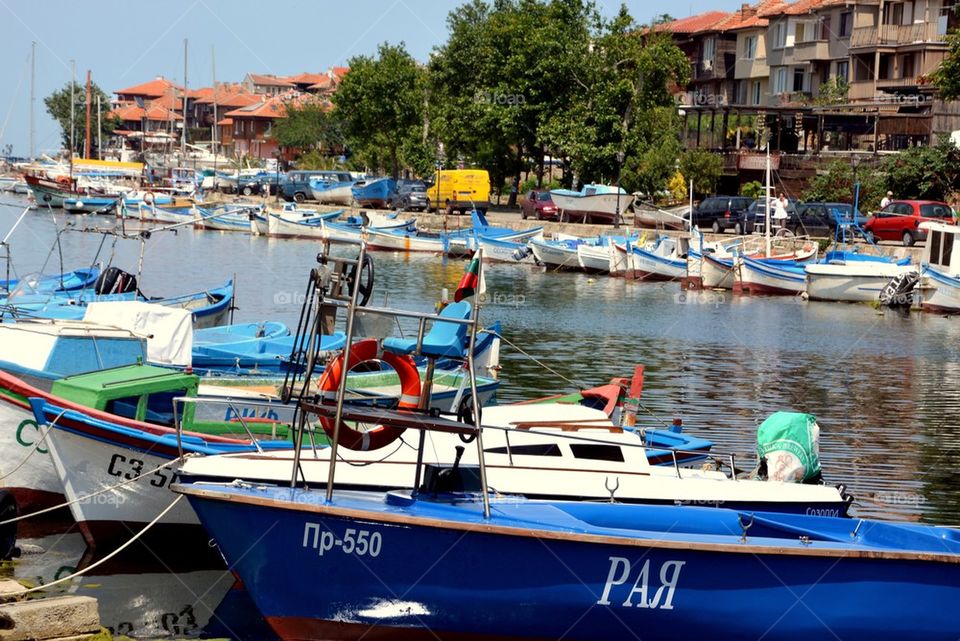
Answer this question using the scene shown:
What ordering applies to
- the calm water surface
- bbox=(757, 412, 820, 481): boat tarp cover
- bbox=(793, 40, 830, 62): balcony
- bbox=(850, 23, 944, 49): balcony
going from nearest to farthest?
bbox=(757, 412, 820, 481): boat tarp cover < the calm water surface < bbox=(850, 23, 944, 49): balcony < bbox=(793, 40, 830, 62): balcony

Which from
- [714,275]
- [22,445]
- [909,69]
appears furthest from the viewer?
[909,69]

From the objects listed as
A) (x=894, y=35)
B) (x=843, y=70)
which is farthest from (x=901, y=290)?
(x=843, y=70)

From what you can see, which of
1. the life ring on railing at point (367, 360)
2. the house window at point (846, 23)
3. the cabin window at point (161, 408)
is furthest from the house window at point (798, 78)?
the life ring on railing at point (367, 360)

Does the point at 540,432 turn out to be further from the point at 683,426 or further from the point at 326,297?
the point at 683,426

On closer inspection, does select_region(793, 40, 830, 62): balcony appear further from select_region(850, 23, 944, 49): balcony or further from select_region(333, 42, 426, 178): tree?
select_region(333, 42, 426, 178): tree

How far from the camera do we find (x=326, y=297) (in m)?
9.98

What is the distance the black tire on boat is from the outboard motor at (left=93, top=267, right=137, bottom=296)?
43.5 ft

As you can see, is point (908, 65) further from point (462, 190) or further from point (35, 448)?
point (35, 448)

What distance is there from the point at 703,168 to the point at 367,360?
2030 inches

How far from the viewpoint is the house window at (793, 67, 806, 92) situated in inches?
3047

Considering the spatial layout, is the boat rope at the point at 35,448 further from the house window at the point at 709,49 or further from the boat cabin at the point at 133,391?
the house window at the point at 709,49

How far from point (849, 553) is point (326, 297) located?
4.20m

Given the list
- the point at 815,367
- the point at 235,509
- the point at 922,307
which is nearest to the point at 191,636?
the point at 235,509

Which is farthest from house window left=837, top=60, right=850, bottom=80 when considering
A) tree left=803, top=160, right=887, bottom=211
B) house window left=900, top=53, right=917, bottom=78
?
tree left=803, top=160, right=887, bottom=211
